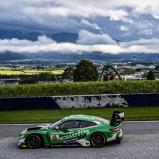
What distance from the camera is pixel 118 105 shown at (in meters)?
33.7

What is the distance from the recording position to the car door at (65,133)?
19328 mm

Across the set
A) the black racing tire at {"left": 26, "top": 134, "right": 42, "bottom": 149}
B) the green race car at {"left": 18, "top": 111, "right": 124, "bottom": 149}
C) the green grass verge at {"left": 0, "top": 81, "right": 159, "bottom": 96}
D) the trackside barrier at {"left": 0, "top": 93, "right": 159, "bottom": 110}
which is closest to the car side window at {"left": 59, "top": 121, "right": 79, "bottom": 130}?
the green race car at {"left": 18, "top": 111, "right": 124, "bottom": 149}

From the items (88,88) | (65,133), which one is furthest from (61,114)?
(65,133)

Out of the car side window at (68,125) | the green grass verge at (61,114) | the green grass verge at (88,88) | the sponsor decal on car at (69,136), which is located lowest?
the green grass verge at (61,114)

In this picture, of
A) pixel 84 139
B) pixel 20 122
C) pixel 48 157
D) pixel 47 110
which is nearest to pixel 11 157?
pixel 48 157

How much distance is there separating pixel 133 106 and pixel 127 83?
16.9 feet

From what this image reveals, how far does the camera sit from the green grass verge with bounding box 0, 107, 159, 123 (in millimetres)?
29031

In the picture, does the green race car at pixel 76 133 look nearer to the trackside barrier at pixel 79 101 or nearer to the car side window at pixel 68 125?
the car side window at pixel 68 125

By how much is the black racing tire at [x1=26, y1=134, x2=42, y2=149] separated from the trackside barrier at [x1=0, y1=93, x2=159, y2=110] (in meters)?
13.9

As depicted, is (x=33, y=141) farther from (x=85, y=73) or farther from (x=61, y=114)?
(x=85, y=73)

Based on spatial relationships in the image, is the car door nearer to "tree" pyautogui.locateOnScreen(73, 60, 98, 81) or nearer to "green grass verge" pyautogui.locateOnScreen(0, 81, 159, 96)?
"green grass verge" pyautogui.locateOnScreen(0, 81, 159, 96)

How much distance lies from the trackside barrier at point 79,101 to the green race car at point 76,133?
1384 cm

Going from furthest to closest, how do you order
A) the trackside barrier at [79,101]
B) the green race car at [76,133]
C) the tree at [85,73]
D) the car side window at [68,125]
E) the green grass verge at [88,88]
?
1. the tree at [85,73]
2. the green grass verge at [88,88]
3. the trackside barrier at [79,101]
4. the car side window at [68,125]
5. the green race car at [76,133]

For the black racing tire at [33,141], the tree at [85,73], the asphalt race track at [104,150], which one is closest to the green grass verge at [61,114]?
the asphalt race track at [104,150]
